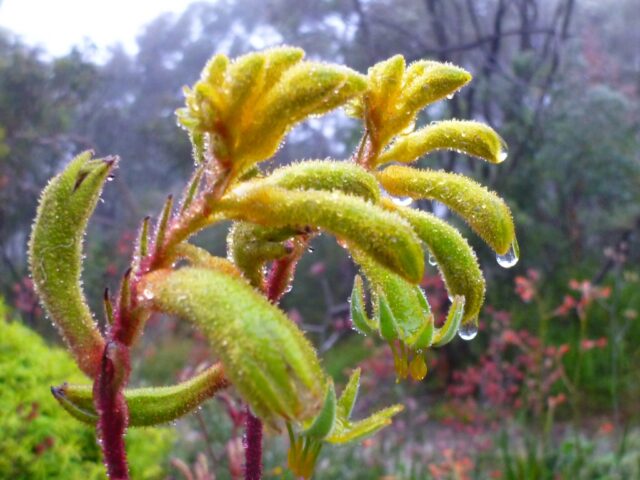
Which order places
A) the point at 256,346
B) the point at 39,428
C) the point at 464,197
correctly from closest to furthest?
the point at 256,346, the point at 464,197, the point at 39,428

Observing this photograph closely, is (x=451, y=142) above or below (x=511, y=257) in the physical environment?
Result: above

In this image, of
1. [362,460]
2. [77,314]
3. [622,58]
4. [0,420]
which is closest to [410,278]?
[77,314]

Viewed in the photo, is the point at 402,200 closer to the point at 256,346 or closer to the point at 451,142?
the point at 451,142

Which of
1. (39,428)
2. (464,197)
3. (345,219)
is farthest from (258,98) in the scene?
(39,428)

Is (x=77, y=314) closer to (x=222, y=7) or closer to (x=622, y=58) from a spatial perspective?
(x=622, y=58)

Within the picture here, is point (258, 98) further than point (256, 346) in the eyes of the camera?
Yes

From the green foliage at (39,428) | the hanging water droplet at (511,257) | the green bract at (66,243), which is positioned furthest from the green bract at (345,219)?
the green foliage at (39,428)

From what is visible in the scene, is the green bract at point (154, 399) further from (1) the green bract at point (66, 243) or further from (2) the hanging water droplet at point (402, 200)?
(2) the hanging water droplet at point (402, 200)

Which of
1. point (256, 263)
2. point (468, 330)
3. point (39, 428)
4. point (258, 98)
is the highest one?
point (258, 98)
